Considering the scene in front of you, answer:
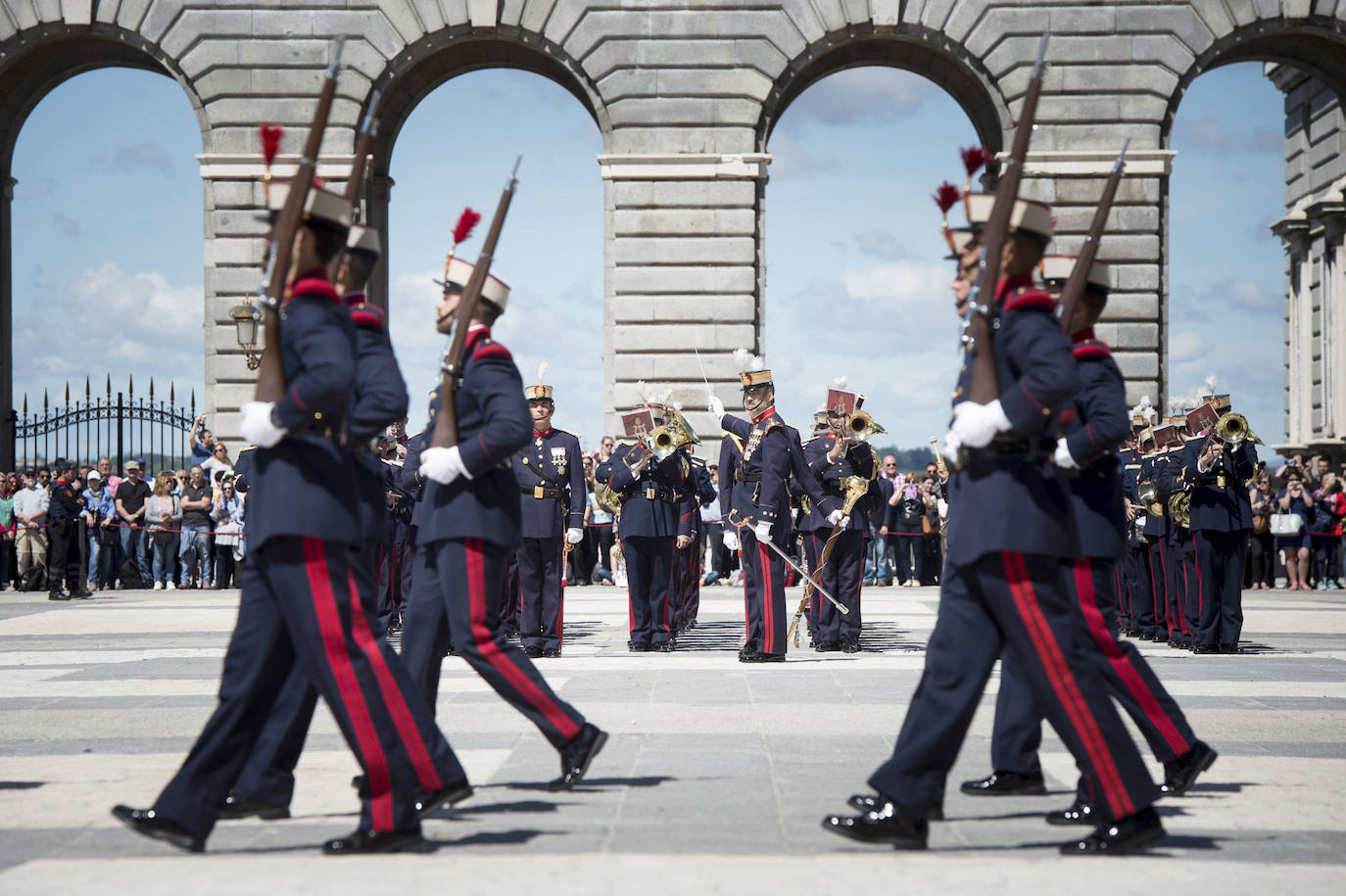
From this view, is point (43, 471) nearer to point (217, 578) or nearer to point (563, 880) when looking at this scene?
point (217, 578)

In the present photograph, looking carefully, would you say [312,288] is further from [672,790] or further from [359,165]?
[672,790]

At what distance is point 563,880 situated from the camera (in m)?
4.93

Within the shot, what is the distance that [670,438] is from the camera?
43.8 ft

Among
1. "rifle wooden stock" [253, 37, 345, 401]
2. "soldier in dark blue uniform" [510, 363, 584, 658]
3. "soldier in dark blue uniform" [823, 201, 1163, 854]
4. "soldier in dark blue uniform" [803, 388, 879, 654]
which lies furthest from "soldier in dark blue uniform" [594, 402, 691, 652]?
"rifle wooden stock" [253, 37, 345, 401]

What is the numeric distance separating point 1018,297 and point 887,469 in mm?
17068

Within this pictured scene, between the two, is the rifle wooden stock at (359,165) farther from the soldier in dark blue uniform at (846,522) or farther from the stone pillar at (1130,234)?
the stone pillar at (1130,234)

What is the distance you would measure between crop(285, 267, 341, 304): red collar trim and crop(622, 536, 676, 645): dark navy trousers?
720 cm

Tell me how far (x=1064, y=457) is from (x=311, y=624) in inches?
120

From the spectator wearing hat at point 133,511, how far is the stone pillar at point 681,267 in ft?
20.5

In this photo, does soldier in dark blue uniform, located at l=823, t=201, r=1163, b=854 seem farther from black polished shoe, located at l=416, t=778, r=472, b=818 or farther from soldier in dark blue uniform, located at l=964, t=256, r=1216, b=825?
black polished shoe, located at l=416, t=778, r=472, b=818

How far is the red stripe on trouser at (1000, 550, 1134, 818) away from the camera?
536 cm

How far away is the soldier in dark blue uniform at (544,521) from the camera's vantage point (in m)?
12.4

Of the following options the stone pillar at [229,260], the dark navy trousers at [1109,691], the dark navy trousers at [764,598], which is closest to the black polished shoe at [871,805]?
the dark navy trousers at [1109,691]

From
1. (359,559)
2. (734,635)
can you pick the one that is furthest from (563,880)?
(734,635)
